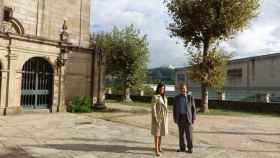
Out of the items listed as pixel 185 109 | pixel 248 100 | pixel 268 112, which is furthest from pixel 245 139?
pixel 248 100

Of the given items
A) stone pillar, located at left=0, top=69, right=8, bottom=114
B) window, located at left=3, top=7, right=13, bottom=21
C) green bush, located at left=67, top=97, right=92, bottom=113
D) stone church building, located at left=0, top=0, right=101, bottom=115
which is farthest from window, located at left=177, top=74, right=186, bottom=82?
stone pillar, located at left=0, top=69, right=8, bottom=114

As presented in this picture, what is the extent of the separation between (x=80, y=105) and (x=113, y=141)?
32.3ft

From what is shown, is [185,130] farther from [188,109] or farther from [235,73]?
[235,73]

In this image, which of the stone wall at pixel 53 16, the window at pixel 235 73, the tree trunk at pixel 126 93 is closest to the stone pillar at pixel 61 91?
the stone wall at pixel 53 16

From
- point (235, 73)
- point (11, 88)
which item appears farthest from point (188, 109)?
point (235, 73)

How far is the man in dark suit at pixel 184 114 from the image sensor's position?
810cm

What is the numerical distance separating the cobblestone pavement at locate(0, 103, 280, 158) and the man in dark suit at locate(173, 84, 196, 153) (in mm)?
425

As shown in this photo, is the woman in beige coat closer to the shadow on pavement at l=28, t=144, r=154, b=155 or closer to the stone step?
the shadow on pavement at l=28, t=144, r=154, b=155

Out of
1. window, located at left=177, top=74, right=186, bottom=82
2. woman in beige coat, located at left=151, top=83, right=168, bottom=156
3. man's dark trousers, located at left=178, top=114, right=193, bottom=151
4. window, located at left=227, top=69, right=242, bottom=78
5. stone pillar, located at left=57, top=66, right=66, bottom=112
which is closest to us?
woman in beige coat, located at left=151, top=83, right=168, bottom=156

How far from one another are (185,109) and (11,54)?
11.0 meters

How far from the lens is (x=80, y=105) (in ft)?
62.3

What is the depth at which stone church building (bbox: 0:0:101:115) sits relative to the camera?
16.0 meters

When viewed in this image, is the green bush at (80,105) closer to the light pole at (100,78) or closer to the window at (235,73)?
the light pole at (100,78)

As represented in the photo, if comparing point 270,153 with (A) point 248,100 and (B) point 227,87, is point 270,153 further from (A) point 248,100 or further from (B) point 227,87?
(B) point 227,87
